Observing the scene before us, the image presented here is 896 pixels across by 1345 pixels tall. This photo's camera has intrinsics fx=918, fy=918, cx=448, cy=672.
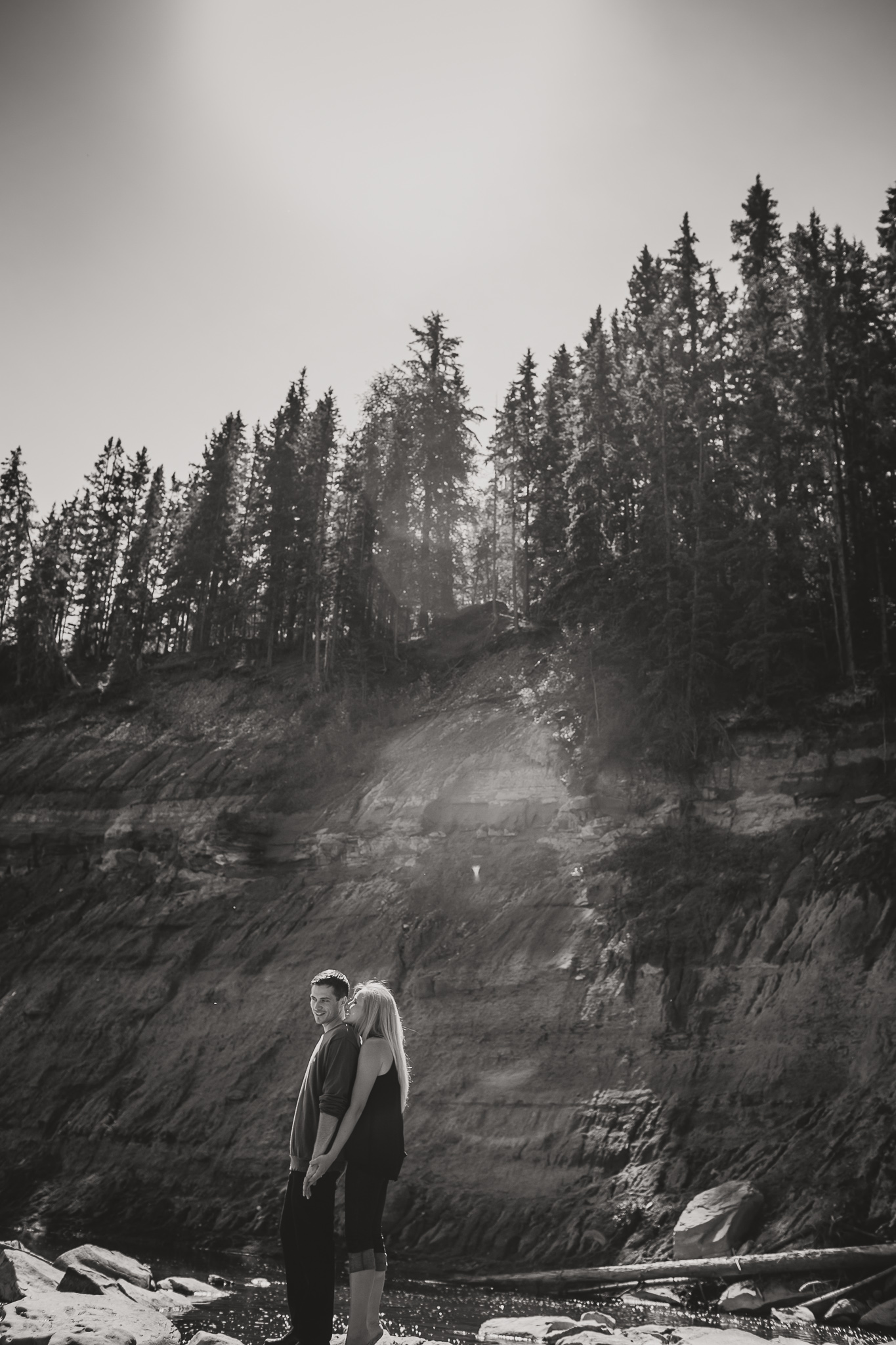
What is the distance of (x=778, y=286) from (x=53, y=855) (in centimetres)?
3126

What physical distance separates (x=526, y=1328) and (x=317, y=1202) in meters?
6.58

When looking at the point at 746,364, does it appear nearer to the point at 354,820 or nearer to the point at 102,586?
the point at 354,820

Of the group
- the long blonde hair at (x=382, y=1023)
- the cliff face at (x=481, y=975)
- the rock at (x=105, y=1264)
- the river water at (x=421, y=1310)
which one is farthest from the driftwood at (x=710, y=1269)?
the long blonde hair at (x=382, y=1023)

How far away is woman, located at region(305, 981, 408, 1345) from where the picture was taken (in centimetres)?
629

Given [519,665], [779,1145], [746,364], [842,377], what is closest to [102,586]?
[519,665]

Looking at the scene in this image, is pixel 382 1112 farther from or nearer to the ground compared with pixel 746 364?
nearer to the ground

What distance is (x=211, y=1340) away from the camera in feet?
26.5

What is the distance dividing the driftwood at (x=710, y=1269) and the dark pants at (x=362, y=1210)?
8.76 metres

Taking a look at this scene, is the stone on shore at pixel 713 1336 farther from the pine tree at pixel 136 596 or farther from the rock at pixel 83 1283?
the pine tree at pixel 136 596

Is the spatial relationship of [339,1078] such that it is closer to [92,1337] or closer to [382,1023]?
[382,1023]

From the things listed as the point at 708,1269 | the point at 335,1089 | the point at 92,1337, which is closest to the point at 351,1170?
the point at 335,1089

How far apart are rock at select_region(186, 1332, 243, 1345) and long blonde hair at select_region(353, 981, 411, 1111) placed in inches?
136

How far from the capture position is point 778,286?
31.6 m

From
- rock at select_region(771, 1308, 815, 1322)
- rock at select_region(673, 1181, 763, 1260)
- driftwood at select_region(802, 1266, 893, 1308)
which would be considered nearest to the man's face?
rock at select_region(771, 1308, 815, 1322)
